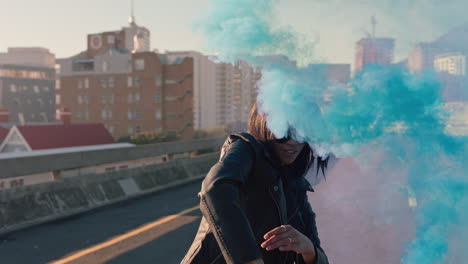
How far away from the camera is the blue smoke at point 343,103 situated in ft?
7.25

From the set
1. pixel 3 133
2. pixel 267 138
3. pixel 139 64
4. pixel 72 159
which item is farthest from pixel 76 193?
pixel 139 64

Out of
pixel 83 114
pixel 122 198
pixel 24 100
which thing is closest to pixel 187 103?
pixel 83 114

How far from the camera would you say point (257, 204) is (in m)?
2.18

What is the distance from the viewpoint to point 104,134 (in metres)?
62.6

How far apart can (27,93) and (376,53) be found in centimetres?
12613

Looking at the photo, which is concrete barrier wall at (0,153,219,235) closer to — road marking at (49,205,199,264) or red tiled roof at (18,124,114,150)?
road marking at (49,205,199,264)

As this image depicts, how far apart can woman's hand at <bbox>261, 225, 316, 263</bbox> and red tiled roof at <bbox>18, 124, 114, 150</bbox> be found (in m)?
52.9

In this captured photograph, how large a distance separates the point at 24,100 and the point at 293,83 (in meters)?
125

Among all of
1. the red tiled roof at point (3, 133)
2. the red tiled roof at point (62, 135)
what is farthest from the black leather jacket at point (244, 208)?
the red tiled roof at point (3, 133)

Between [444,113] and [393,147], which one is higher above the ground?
[444,113]

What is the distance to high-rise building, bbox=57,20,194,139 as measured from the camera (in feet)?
288

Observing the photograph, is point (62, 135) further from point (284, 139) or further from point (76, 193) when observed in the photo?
point (284, 139)

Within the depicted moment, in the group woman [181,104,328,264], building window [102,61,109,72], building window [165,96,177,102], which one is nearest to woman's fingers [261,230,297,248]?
woman [181,104,328,264]

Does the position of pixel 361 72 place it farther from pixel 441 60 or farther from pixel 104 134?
pixel 104 134
